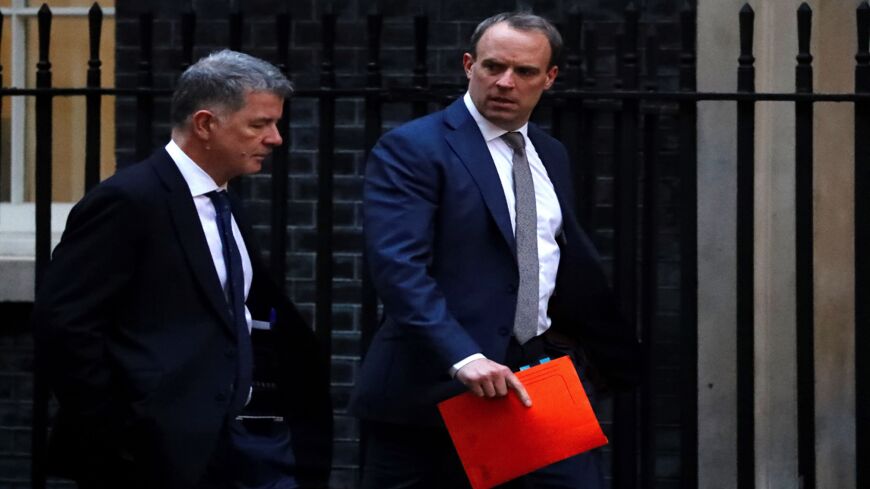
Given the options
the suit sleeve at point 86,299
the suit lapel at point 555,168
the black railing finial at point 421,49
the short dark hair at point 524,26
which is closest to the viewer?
the suit sleeve at point 86,299

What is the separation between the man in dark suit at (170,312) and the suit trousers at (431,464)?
11.5 inches

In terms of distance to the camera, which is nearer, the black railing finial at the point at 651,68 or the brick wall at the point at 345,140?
the black railing finial at the point at 651,68

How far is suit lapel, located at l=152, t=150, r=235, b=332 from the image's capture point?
3.71 meters

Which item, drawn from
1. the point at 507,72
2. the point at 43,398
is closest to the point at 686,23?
the point at 507,72

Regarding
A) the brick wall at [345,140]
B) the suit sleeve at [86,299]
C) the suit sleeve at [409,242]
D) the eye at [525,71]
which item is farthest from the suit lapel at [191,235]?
the brick wall at [345,140]

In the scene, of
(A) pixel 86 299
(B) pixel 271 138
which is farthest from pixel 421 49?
(A) pixel 86 299

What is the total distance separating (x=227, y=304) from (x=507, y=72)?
2.90ft

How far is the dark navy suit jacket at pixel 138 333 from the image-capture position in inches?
141

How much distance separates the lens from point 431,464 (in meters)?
4.13

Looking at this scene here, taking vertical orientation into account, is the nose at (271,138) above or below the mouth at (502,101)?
below

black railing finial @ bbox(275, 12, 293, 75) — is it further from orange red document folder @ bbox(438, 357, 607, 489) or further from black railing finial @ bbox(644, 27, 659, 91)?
orange red document folder @ bbox(438, 357, 607, 489)

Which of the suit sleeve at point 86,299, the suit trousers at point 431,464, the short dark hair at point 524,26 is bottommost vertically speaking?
the suit trousers at point 431,464

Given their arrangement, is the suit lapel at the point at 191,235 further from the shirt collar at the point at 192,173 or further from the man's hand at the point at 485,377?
the man's hand at the point at 485,377

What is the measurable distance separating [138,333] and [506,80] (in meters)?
1.07
